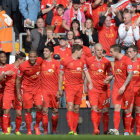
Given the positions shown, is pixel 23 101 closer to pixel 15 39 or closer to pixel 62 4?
pixel 15 39

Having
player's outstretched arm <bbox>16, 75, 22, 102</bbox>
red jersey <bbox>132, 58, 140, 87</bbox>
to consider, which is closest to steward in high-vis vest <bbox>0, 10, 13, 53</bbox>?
player's outstretched arm <bbox>16, 75, 22, 102</bbox>

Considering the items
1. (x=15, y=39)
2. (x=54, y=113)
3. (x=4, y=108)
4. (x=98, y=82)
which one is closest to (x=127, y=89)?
(x=98, y=82)

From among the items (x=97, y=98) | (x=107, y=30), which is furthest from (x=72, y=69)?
(x=107, y=30)

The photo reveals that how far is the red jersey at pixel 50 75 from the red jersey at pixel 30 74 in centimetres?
14

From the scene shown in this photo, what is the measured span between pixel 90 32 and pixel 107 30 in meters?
0.70

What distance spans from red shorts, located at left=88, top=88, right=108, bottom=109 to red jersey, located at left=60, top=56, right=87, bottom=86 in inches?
17.8

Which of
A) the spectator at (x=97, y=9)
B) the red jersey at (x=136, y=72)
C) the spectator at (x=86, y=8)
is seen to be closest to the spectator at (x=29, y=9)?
the spectator at (x=86, y=8)

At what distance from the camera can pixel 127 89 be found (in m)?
12.7

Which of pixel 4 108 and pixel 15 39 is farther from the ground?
pixel 15 39

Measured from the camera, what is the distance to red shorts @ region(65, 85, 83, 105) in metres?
12.8

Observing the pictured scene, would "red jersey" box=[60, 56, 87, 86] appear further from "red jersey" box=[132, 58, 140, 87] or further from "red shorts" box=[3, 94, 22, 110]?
"red shorts" box=[3, 94, 22, 110]

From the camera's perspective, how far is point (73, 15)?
1603cm

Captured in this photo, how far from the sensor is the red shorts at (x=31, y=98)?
1335 centimetres

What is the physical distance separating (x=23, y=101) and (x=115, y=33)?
4330mm
